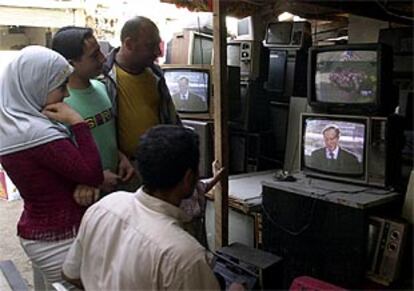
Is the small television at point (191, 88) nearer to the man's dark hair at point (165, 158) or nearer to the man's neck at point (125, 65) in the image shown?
the man's neck at point (125, 65)

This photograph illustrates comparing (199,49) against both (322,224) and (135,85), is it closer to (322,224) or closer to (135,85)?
(135,85)

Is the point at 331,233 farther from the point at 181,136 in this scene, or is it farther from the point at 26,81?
the point at 26,81

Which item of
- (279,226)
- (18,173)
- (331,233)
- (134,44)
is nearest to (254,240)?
(279,226)

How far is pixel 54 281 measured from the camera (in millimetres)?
1712

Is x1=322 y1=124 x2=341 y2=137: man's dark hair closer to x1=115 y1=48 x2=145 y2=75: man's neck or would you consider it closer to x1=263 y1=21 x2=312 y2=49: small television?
x1=115 y1=48 x2=145 y2=75: man's neck

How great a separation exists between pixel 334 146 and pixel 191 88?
147cm

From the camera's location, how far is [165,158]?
1.25m

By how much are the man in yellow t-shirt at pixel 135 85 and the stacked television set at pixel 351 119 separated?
32.5 inches

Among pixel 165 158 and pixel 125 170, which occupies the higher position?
pixel 165 158

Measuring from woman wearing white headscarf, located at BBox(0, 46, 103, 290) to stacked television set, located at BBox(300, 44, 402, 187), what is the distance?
1.37 meters

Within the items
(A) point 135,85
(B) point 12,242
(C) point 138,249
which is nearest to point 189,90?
(A) point 135,85

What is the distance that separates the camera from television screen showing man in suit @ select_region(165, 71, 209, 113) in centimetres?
371

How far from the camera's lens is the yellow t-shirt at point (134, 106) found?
2391 mm

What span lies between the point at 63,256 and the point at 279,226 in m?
1.29
